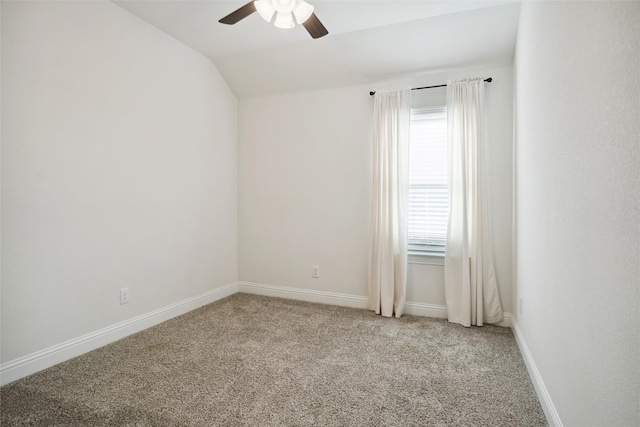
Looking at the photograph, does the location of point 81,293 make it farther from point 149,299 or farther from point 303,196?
point 303,196

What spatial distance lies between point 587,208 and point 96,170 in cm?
295

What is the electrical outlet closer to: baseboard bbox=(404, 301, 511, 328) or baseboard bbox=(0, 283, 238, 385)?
baseboard bbox=(0, 283, 238, 385)

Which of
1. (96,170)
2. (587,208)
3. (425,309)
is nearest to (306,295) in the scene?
(425,309)

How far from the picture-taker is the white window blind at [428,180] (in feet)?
10.3

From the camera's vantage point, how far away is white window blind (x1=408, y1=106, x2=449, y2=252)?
10.3ft

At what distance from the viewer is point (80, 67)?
92.0 inches

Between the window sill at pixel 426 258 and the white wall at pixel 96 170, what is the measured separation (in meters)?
2.18

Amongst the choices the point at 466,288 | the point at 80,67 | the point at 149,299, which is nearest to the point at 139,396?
the point at 149,299

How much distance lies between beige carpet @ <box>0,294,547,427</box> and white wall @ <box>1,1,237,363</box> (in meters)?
0.41

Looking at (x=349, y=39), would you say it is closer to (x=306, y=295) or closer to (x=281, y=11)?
(x=281, y=11)

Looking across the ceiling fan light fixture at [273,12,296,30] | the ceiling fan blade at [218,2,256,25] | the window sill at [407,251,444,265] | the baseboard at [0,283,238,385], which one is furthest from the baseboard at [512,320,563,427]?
the baseboard at [0,283,238,385]

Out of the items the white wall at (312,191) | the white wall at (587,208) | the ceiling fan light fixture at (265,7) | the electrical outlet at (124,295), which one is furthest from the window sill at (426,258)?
the electrical outlet at (124,295)

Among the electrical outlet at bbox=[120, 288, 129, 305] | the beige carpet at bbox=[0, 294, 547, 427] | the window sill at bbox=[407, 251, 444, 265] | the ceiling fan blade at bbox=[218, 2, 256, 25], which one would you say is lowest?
the beige carpet at bbox=[0, 294, 547, 427]

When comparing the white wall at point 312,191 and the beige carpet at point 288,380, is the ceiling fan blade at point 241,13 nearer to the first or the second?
the white wall at point 312,191
